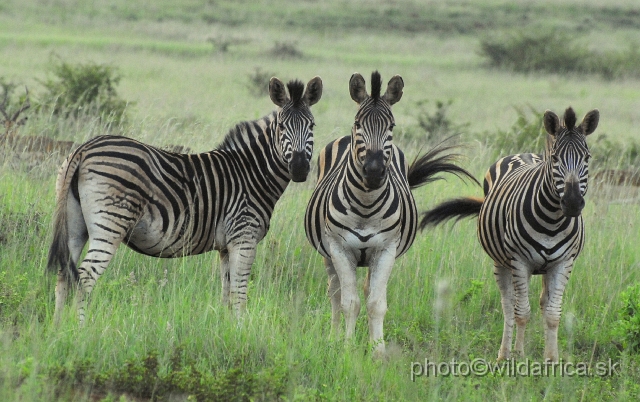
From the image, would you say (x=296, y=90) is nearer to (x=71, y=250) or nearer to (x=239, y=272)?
(x=239, y=272)

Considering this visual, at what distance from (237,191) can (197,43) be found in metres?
30.5

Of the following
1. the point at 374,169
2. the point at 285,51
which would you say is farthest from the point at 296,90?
the point at 285,51

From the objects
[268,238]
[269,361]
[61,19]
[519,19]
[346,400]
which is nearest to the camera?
[346,400]

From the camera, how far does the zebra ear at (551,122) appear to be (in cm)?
579

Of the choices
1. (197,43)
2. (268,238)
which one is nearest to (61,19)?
(197,43)

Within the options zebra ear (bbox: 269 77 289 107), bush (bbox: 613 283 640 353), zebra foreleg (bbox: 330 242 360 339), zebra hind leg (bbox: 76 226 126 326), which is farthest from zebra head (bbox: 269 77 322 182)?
bush (bbox: 613 283 640 353)

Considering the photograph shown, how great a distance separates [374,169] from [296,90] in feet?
3.82

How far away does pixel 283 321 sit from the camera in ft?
19.3

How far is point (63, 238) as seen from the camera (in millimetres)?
5617

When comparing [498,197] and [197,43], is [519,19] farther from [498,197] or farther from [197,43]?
[498,197]

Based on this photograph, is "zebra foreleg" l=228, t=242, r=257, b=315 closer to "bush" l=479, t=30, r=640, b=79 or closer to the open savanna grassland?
the open savanna grassland

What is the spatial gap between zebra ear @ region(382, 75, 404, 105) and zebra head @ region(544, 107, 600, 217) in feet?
3.61

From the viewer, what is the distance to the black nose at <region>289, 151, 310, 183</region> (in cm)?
610

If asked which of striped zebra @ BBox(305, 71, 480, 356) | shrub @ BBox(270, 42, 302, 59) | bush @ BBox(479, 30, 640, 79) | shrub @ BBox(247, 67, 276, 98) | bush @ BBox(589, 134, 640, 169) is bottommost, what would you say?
striped zebra @ BBox(305, 71, 480, 356)
